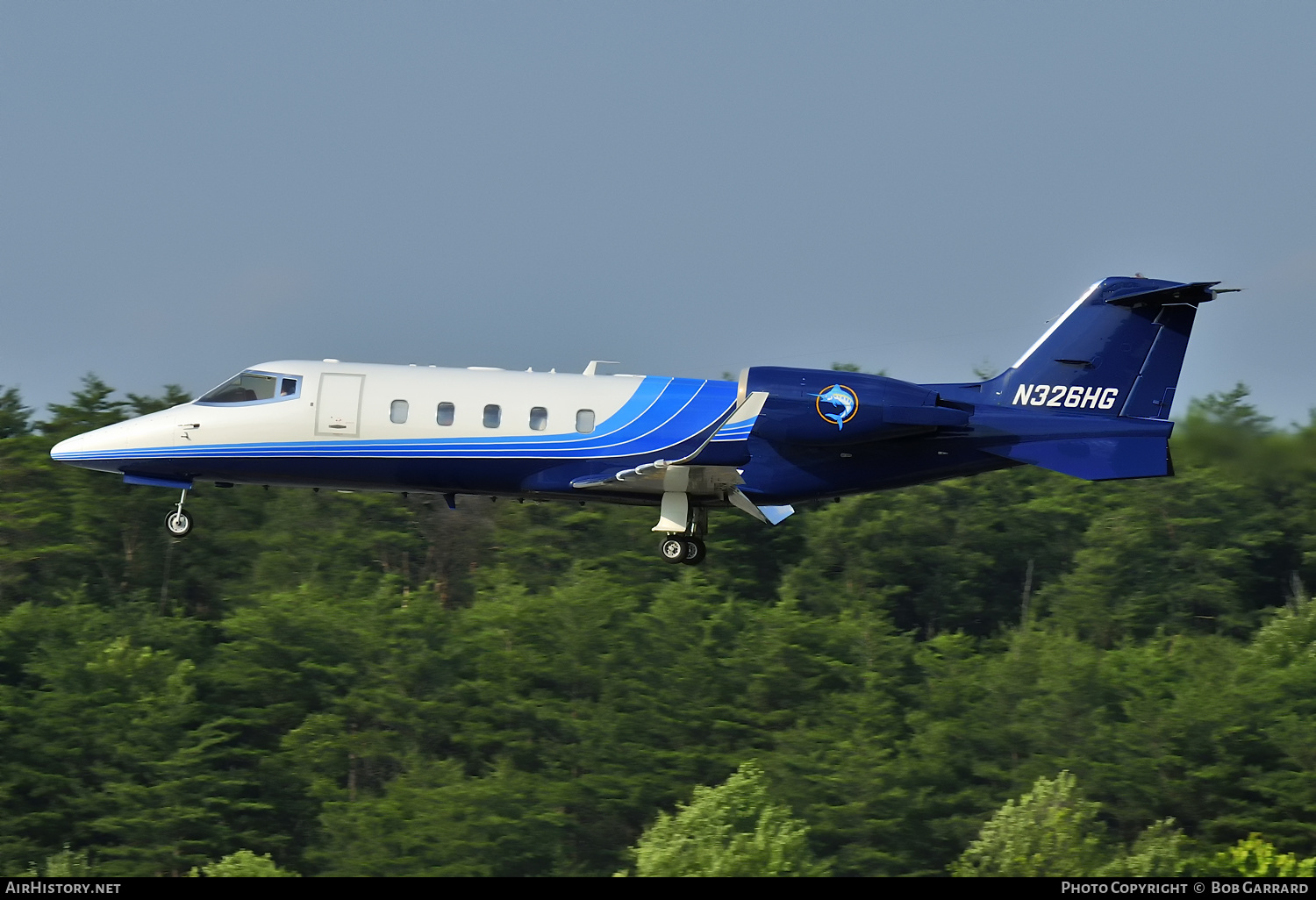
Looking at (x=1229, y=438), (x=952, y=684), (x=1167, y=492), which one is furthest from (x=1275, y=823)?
(x=1229, y=438)

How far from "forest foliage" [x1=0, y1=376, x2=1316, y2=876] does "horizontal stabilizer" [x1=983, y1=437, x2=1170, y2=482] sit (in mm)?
26856

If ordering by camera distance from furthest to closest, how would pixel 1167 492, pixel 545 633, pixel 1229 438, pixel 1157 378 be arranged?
pixel 1167 492 → pixel 545 633 → pixel 1229 438 → pixel 1157 378

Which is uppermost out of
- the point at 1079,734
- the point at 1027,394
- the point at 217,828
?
the point at 1027,394

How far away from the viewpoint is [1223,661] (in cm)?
6550

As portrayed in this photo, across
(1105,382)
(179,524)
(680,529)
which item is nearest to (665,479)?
(680,529)

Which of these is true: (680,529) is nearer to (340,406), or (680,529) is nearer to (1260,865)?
(340,406)

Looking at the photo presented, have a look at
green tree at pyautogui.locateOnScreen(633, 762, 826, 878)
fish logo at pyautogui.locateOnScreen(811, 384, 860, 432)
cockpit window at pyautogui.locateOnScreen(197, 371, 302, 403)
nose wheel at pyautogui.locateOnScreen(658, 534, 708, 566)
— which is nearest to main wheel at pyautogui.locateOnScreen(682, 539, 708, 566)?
nose wheel at pyautogui.locateOnScreen(658, 534, 708, 566)

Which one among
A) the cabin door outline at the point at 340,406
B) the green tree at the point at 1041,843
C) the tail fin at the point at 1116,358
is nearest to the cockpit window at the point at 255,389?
the cabin door outline at the point at 340,406

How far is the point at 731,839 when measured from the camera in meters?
55.5

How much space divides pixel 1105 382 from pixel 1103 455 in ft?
6.35

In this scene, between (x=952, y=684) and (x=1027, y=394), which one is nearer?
(x=1027, y=394)

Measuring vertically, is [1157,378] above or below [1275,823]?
above

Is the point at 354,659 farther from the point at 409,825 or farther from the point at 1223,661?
the point at 1223,661

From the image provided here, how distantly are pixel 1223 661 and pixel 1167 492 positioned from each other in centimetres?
998
